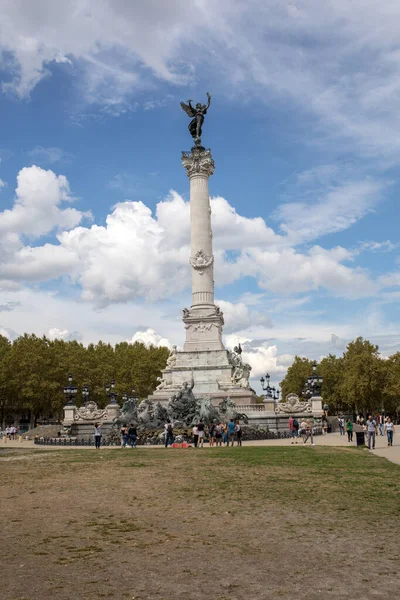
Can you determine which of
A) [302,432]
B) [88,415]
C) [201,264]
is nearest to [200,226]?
[201,264]

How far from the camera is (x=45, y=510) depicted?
12.4m

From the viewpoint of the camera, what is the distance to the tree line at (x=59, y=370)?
70625 millimetres

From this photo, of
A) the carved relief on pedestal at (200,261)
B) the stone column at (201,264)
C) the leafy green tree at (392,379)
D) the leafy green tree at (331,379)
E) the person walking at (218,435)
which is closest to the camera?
the person walking at (218,435)

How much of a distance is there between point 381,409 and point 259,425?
154 feet

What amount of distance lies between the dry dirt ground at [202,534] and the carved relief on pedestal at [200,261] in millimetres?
38660

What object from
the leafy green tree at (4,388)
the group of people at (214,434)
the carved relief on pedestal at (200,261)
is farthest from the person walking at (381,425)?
the leafy green tree at (4,388)

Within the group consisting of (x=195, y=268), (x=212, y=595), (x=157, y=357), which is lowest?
(x=212, y=595)

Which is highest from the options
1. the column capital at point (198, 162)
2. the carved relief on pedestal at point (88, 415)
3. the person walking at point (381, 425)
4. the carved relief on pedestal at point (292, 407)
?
the column capital at point (198, 162)

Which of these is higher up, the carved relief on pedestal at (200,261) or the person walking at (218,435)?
the carved relief on pedestal at (200,261)

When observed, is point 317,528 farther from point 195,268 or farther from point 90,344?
point 90,344

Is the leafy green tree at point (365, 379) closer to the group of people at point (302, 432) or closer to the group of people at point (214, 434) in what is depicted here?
the group of people at point (302, 432)

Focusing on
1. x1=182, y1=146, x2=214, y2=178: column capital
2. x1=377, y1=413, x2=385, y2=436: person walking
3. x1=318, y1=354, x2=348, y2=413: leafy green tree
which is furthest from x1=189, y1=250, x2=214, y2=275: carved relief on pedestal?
x1=318, y1=354, x2=348, y2=413: leafy green tree

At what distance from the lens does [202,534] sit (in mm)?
9992

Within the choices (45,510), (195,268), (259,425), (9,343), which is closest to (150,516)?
(45,510)
